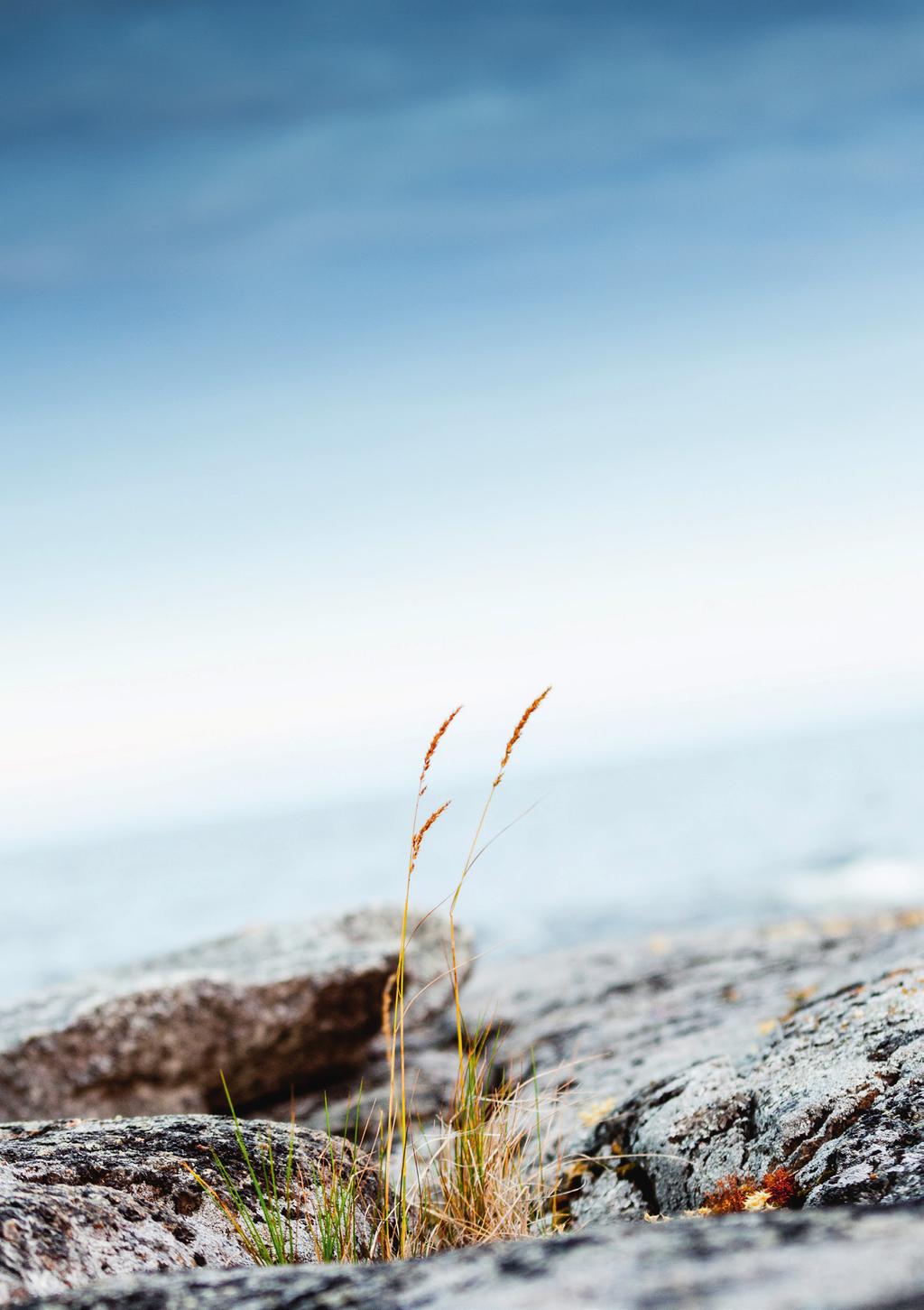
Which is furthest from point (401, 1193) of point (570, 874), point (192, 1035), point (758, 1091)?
point (570, 874)

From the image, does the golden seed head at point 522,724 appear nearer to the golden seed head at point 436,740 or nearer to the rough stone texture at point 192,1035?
the golden seed head at point 436,740

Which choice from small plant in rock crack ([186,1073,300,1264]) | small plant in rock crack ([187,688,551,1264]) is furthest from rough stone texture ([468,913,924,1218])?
small plant in rock crack ([186,1073,300,1264])

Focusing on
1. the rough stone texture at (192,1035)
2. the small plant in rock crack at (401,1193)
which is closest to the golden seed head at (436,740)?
the small plant in rock crack at (401,1193)

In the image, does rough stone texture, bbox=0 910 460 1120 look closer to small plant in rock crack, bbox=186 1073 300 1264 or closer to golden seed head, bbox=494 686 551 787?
small plant in rock crack, bbox=186 1073 300 1264

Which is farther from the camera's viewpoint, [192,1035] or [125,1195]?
[192,1035]

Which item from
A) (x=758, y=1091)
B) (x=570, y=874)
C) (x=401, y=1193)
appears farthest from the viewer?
(x=570, y=874)

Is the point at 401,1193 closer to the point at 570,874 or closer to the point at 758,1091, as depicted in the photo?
the point at 758,1091
